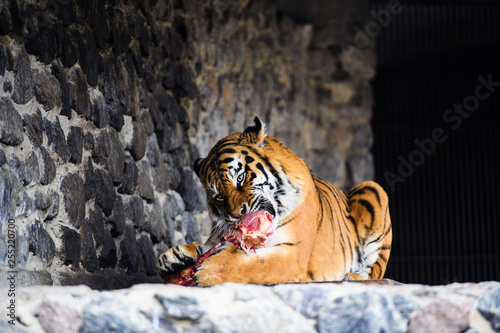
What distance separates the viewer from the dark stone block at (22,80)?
268 cm

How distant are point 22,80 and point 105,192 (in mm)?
816

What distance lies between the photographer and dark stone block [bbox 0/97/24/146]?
2.55 meters

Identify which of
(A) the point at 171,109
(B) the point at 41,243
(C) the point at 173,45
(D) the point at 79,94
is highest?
(C) the point at 173,45

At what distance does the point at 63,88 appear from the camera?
9.92ft

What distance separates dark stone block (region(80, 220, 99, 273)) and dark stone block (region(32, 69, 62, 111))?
0.56 metres

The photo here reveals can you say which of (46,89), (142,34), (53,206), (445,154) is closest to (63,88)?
(46,89)

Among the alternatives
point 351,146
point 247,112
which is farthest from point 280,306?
point 351,146

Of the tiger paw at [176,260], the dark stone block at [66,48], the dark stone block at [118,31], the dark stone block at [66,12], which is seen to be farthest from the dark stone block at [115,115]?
the tiger paw at [176,260]

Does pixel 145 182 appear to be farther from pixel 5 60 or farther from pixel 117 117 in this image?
pixel 5 60

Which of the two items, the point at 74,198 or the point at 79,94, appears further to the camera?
the point at 79,94

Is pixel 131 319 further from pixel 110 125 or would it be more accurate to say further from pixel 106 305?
pixel 110 125

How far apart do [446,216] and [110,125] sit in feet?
15.9

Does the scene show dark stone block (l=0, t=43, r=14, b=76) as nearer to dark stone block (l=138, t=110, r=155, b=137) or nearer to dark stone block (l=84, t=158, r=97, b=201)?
dark stone block (l=84, t=158, r=97, b=201)

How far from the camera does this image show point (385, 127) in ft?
25.4
